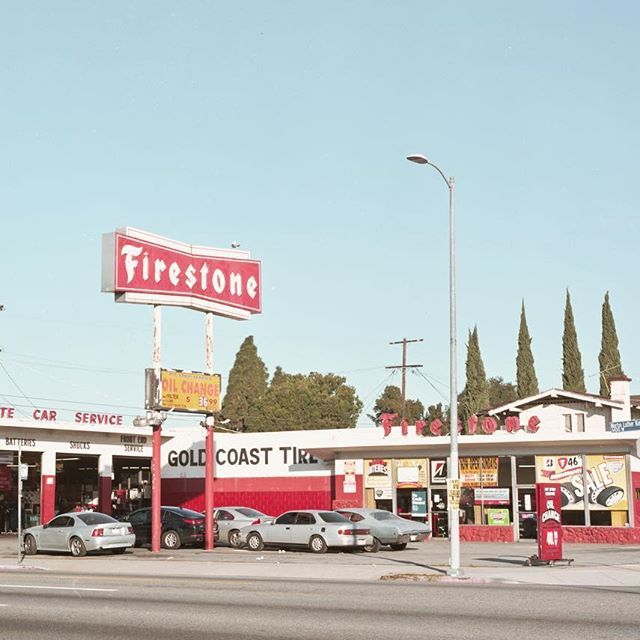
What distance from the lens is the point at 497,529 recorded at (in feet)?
136

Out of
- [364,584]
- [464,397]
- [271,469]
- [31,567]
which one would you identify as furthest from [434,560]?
[464,397]

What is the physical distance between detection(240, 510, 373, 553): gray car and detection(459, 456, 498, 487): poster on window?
10.2m

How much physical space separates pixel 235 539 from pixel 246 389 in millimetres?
64804

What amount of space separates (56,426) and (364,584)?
94.8 feet

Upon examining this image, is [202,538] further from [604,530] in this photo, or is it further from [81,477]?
[81,477]

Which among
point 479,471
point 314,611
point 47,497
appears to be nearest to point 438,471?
point 479,471

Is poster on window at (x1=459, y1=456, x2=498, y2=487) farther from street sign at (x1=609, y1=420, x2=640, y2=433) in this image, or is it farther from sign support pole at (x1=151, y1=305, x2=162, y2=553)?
sign support pole at (x1=151, y1=305, x2=162, y2=553)

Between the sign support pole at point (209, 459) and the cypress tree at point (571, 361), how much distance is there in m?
56.3

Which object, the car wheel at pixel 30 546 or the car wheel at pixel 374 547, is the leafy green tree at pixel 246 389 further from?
the car wheel at pixel 374 547

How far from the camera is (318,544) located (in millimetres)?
34438

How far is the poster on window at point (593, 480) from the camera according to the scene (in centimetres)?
4050

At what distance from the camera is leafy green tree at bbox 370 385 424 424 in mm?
116375

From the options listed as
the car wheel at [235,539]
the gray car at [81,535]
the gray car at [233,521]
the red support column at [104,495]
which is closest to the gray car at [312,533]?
the car wheel at [235,539]

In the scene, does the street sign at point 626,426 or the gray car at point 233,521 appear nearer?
the street sign at point 626,426
